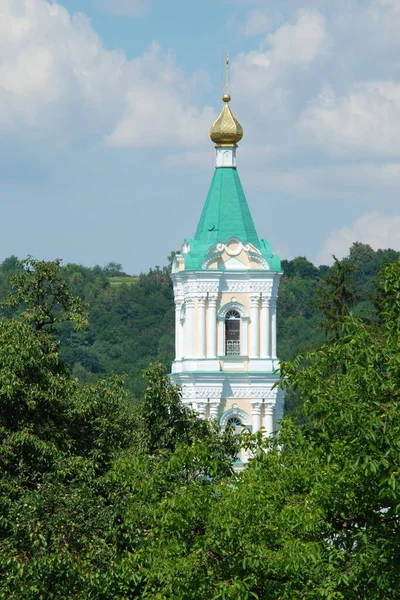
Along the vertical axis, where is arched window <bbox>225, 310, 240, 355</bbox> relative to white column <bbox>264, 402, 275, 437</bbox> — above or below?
above

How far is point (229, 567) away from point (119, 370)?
71.4 meters

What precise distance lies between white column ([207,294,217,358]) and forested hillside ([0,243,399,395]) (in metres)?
36.4

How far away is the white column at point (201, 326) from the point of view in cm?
4306

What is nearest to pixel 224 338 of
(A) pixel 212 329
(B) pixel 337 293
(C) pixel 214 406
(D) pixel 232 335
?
(D) pixel 232 335

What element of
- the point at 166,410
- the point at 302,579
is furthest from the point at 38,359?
the point at 302,579

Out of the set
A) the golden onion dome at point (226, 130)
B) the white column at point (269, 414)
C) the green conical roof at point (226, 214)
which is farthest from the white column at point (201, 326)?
the golden onion dome at point (226, 130)

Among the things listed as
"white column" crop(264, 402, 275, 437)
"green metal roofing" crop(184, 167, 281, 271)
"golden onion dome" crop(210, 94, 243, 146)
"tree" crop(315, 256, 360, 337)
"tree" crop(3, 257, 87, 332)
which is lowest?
"white column" crop(264, 402, 275, 437)

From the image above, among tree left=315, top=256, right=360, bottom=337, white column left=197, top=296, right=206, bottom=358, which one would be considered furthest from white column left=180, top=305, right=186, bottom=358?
tree left=315, top=256, right=360, bottom=337

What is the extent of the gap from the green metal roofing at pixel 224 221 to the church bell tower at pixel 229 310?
2 centimetres

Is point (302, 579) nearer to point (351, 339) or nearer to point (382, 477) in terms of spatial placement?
point (382, 477)

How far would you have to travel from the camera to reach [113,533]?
21172mm

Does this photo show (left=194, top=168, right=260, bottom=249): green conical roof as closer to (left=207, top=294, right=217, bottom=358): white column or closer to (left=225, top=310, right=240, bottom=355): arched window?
(left=207, top=294, right=217, bottom=358): white column

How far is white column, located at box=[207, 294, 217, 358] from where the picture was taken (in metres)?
43.2

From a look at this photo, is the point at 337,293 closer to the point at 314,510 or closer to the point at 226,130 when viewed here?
the point at 226,130
